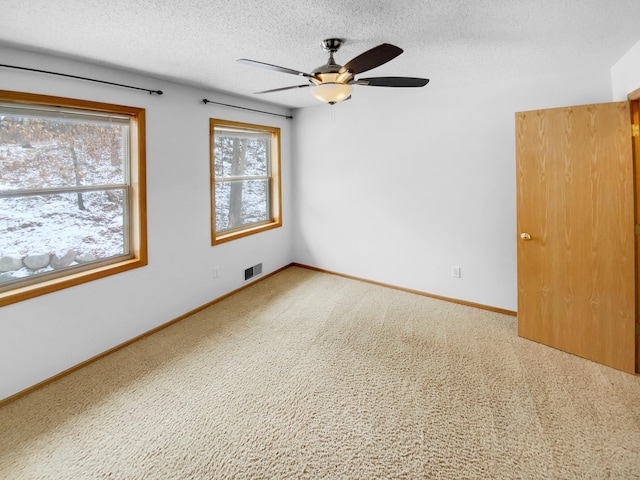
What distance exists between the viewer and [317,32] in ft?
6.91

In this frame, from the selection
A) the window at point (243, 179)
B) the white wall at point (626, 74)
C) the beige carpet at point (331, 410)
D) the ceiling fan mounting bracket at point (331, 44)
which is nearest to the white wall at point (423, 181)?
the white wall at point (626, 74)

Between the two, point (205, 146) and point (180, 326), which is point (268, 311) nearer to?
point (180, 326)

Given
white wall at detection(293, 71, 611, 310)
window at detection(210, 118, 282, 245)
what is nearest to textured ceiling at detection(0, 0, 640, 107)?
white wall at detection(293, 71, 611, 310)

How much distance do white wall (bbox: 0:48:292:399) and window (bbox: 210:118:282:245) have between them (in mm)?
125

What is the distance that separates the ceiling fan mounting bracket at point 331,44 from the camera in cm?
221

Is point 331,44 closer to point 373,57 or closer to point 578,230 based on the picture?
point 373,57

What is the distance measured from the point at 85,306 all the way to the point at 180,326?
89cm

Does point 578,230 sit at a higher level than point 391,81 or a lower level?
lower

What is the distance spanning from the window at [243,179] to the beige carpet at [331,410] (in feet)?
4.92

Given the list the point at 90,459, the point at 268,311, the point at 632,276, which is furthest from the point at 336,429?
the point at 632,276

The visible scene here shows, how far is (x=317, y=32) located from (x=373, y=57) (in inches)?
20.7

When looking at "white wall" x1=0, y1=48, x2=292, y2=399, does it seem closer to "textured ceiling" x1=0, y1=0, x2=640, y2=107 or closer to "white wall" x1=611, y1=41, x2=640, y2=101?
"textured ceiling" x1=0, y1=0, x2=640, y2=107

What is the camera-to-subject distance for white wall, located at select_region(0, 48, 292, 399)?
2.28 meters

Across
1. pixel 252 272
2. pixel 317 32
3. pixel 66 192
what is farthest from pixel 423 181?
pixel 66 192
